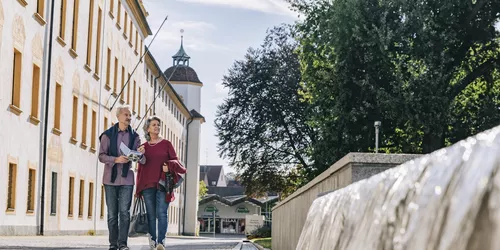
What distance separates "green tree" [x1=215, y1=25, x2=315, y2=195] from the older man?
1270 inches

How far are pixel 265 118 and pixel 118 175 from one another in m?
33.3

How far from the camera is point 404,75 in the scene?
84.4 feet

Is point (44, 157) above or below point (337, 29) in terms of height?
below

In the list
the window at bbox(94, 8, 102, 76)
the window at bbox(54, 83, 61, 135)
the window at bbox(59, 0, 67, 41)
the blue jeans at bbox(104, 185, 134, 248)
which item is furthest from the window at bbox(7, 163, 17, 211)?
the blue jeans at bbox(104, 185, 134, 248)

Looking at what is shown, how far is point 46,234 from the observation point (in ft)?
89.0

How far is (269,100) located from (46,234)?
58.1ft

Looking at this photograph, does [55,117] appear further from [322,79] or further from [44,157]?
[322,79]

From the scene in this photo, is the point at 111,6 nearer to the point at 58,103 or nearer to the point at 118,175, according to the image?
the point at 58,103

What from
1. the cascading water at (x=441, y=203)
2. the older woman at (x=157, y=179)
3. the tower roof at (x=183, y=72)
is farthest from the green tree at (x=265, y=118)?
the tower roof at (x=183, y=72)

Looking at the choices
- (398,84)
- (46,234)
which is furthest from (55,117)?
(398,84)

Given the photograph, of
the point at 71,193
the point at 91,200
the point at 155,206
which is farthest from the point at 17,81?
the point at 155,206

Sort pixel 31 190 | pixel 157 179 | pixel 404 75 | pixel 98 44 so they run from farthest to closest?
pixel 98 44 → pixel 31 190 → pixel 404 75 → pixel 157 179

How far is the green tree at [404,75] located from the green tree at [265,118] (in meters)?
13.0

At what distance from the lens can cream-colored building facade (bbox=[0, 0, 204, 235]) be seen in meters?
23.4
